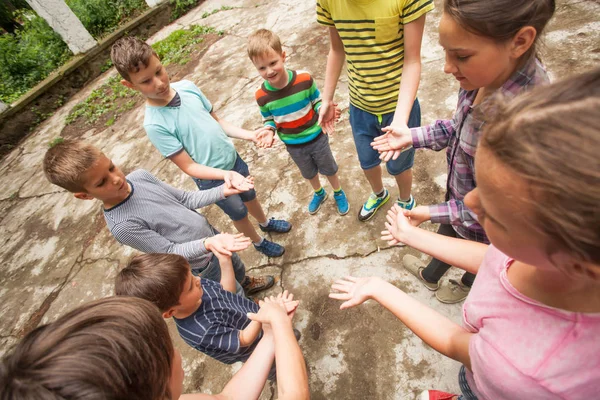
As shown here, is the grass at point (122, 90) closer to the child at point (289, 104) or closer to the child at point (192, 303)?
the child at point (289, 104)

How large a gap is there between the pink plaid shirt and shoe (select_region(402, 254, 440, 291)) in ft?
2.12

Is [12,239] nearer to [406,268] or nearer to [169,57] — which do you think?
[169,57]

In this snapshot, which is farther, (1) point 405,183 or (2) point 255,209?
(2) point 255,209

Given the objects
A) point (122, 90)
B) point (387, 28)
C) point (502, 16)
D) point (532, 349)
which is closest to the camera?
point (532, 349)

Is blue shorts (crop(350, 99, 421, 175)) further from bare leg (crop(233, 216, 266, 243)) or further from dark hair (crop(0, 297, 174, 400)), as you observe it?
dark hair (crop(0, 297, 174, 400))

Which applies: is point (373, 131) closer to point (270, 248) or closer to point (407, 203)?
point (407, 203)

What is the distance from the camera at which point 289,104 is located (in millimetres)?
2133

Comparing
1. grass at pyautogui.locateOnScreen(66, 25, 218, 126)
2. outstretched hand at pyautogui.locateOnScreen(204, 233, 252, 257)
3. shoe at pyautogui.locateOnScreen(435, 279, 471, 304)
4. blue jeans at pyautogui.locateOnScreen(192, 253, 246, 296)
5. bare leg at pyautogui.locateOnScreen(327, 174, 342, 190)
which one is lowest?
shoe at pyautogui.locateOnScreen(435, 279, 471, 304)

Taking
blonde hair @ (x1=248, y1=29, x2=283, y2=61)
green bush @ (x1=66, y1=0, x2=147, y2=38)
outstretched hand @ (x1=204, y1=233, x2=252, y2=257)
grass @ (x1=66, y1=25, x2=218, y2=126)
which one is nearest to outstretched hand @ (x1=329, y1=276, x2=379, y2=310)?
outstretched hand @ (x1=204, y1=233, x2=252, y2=257)

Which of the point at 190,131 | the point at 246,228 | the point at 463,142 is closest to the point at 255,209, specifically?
the point at 246,228

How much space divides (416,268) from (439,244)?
918 mm

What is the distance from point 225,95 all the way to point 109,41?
4544mm

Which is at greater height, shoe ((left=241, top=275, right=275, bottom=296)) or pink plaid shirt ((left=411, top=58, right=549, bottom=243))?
pink plaid shirt ((left=411, top=58, right=549, bottom=243))

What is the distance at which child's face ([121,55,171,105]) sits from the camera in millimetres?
1856
